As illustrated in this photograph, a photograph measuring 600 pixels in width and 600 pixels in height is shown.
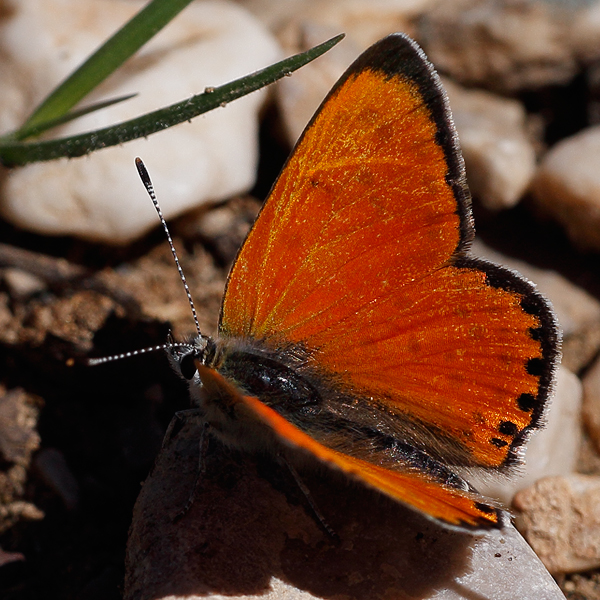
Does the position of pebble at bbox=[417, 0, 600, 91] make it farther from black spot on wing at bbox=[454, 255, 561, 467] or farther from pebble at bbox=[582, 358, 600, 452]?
black spot on wing at bbox=[454, 255, 561, 467]

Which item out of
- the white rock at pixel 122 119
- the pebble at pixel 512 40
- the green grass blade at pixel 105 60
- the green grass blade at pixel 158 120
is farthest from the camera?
the pebble at pixel 512 40

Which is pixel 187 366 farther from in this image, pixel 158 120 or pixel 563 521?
pixel 563 521

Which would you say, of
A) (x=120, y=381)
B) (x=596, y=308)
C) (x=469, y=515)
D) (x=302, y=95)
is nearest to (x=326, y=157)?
(x=469, y=515)

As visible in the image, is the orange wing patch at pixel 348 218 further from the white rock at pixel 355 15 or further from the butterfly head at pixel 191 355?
the white rock at pixel 355 15

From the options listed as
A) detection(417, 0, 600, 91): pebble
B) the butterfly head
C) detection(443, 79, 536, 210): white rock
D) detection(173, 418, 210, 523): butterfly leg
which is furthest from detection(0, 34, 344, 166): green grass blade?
detection(417, 0, 600, 91): pebble

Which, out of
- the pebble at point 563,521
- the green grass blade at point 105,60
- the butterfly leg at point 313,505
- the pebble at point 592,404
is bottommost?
the pebble at point 563,521

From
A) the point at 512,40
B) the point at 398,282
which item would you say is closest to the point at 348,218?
the point at 398,282

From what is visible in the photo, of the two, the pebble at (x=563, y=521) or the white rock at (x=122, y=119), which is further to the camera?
the white rock at (x=122, y=119)

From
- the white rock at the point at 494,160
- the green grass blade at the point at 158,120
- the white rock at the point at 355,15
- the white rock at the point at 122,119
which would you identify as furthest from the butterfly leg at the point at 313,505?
the white rock at the point at 355,15
